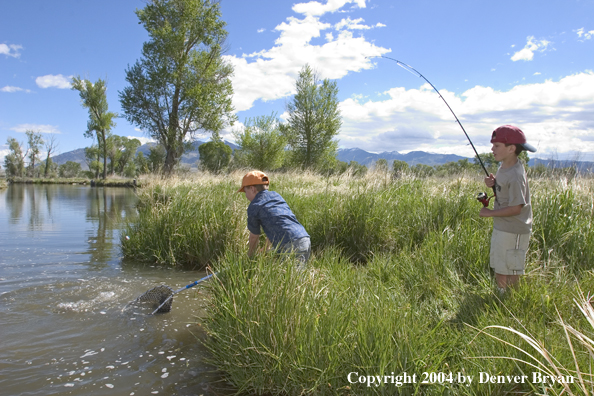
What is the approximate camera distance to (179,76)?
26.4m

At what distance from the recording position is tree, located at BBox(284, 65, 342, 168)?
126ft

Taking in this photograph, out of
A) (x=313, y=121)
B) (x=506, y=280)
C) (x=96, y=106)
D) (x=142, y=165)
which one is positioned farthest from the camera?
(x=96, y=106)

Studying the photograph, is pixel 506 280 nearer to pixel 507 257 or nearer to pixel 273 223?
pixel 507 257

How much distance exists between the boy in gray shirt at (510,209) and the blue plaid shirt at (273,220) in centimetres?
201

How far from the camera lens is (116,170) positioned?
299 feet

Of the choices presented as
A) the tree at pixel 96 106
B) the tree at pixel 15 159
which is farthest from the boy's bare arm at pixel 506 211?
the tree at pixel 15 159

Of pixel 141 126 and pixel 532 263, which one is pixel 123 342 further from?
pixel 141 126

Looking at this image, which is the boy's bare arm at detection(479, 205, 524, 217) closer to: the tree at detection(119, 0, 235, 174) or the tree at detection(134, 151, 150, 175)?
the tree at detection(134, 151, 150, 175)

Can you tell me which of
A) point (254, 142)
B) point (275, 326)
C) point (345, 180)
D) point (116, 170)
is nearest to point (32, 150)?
point (116, 170)

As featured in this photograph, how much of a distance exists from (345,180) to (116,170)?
310ft

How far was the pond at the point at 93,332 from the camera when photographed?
3.38 meters

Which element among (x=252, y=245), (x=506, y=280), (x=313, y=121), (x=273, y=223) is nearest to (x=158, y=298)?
(x=252, y=245)

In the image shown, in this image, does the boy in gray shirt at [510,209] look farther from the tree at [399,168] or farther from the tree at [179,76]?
the tree at [179,76]

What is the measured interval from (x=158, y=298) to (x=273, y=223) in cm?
218
